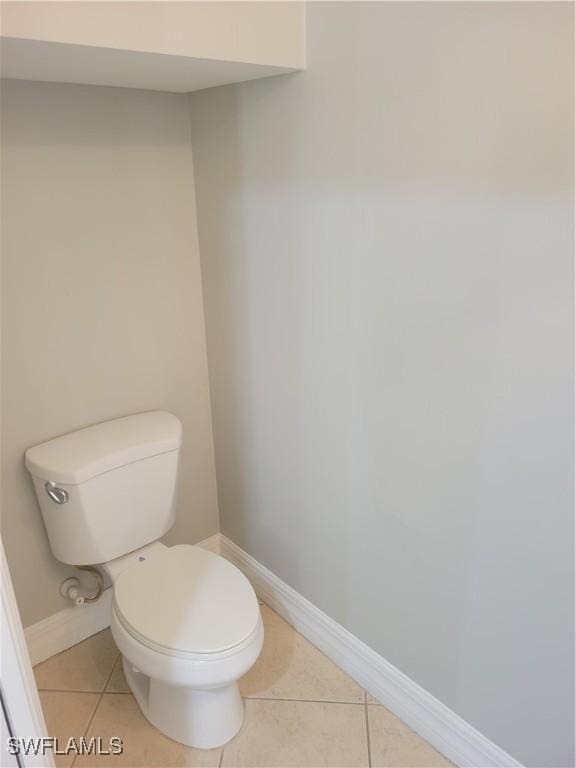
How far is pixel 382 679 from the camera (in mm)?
1793

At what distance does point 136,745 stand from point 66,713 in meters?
0.25

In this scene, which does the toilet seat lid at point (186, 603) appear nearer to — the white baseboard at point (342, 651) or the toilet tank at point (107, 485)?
the toilet tank at point (107, 485)

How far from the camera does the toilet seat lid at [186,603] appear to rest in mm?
1545

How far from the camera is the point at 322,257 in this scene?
1.56 meters

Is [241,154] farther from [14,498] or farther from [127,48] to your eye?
[14,498]

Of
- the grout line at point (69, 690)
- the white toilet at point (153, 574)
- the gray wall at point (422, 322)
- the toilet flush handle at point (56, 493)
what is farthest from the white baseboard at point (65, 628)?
the gray wall at point (422, 322)

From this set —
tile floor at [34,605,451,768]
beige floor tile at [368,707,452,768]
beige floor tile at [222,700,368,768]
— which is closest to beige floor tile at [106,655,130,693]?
tile floor at [34,605,451,768]

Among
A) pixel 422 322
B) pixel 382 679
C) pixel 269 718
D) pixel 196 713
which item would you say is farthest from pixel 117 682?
pixel 422 322

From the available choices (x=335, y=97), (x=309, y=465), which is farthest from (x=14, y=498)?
(x=335, y=97)

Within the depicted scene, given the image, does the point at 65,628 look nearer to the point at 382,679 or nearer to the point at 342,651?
the point at 342,651

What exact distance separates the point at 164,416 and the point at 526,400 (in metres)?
1.13

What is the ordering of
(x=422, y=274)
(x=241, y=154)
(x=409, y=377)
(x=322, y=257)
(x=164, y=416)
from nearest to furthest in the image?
(x=422, y=274) → (x=409, y=377) → (x=322, y=257) → (x=241, y=154) → (x=164, y=416)

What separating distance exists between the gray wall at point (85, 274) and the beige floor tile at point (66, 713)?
0.25 meters

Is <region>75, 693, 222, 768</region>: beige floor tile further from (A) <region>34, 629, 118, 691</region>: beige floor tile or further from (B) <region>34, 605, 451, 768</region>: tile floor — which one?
(A) <region>34, 629, 118, 691</region>: beige floor tile
